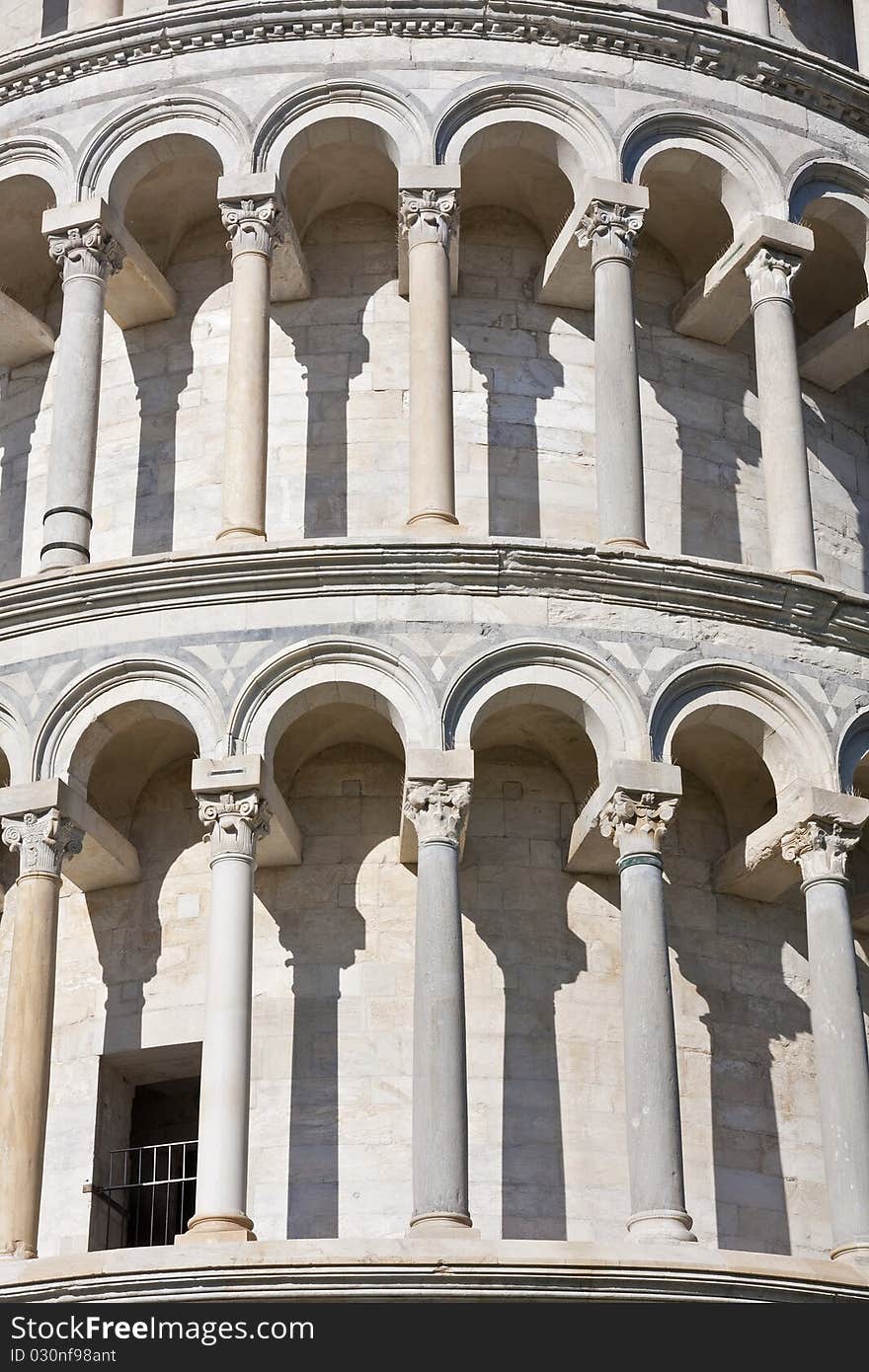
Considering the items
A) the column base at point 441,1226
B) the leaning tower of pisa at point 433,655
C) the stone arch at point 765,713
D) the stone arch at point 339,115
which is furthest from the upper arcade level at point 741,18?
the column base at point 441,1226

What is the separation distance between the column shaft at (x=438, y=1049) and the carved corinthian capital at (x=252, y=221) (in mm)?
5741

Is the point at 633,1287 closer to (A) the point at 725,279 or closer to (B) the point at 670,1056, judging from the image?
(B) the point at 670,1056

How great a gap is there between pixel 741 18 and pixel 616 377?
205 inches

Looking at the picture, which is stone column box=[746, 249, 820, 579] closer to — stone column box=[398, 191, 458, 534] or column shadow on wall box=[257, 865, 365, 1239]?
stone column box=[398, 191, 458, 534]

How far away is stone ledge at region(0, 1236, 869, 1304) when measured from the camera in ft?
48.9

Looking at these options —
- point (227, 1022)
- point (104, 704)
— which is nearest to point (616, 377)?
point (104, 704)

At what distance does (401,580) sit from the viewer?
1777cm

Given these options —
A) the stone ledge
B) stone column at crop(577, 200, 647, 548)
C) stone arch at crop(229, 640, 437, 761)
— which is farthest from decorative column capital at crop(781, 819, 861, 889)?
the stone ledge

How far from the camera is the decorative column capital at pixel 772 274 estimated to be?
1994 cm

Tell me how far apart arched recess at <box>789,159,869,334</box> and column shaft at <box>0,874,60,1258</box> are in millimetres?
9049

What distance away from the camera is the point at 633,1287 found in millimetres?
15055

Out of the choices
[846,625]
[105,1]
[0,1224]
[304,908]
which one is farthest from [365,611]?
[105,1]

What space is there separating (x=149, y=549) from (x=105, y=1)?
5709 mm

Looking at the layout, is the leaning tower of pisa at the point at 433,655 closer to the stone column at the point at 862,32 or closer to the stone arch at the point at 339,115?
the stone arch at the point at 339,115
